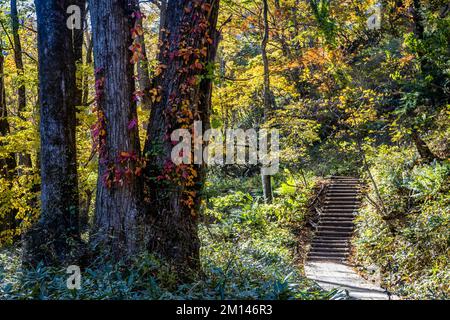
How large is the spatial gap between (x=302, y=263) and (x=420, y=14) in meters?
7.17

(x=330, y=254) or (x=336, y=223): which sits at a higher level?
(x=336, y=223)

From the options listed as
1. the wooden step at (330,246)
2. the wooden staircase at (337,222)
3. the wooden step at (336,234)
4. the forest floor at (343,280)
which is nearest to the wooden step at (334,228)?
the wooden staircase at (337,222)

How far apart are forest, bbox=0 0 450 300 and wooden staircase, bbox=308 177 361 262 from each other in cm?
5

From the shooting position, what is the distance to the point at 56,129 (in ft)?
18.1

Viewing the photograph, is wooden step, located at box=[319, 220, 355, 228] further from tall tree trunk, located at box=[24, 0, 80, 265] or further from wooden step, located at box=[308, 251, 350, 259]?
tall tree trunk, located at box=[24, 0, 80, 265]

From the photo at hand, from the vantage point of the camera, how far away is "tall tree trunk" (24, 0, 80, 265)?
5301 mm

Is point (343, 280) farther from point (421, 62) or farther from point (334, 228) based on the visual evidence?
point (421, 62)

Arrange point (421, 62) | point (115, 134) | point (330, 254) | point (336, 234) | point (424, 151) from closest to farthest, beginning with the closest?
point (115, 134), point (421, 62), point (330, 254), point (424, 151), point (336, 234)

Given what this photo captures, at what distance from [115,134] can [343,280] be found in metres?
6.48

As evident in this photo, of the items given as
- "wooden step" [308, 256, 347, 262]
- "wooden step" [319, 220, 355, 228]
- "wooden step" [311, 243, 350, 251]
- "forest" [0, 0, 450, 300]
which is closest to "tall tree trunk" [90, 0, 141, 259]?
"forest" [0, 0, 450, 300]

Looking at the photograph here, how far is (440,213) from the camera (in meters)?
8.78

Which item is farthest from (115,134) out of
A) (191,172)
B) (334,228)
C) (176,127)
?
(334,228)
